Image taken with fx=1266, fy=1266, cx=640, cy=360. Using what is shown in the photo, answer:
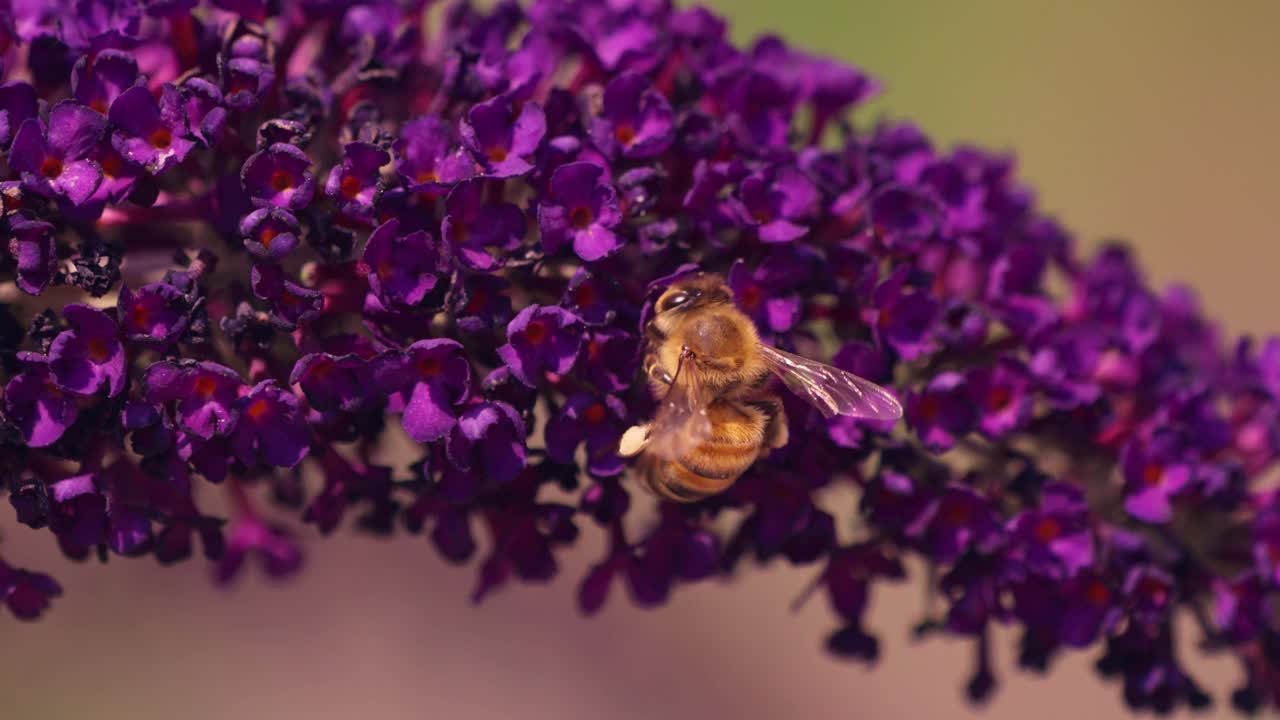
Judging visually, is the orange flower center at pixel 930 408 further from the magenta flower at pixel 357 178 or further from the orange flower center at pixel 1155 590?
the magenta flower at pixel 357 178

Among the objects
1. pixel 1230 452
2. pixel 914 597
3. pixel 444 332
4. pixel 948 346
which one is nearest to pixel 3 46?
pixel 444 332

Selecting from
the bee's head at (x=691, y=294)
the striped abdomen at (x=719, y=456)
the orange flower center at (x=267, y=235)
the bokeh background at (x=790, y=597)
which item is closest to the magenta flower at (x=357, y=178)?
the orange flower center at (x=267, y=235)

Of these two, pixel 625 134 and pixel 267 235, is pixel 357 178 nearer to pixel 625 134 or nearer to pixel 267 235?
pixel 267 235

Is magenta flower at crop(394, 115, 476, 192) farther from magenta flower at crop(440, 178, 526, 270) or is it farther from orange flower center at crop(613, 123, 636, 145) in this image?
orange flower center at crop(613, 123, 636, 145)

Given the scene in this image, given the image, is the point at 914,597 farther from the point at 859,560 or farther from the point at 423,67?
the point at 423,67

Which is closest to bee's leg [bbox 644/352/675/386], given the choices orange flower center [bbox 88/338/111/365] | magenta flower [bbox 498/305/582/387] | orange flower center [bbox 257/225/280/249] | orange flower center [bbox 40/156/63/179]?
magenta flower [bbox 498/305/582/387]

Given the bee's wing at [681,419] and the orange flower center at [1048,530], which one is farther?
the orange flower center at [1048,530]

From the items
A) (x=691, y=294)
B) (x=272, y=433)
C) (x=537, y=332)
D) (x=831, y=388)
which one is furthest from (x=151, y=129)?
(x=831, y=388)

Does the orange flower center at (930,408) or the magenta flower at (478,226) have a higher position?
the magenta flower at (478,226)
